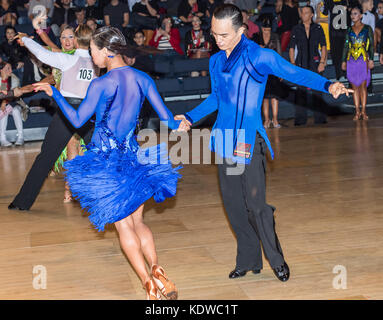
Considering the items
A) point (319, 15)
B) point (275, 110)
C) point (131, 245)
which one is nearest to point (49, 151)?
point (131, 245)

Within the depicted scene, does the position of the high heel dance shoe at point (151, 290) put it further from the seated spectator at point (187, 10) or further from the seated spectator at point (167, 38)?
the seated spectator at point (187, 10)

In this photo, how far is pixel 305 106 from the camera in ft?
34.3

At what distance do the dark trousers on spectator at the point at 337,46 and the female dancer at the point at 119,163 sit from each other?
8329 mm

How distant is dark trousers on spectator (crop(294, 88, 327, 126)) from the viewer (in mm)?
10023

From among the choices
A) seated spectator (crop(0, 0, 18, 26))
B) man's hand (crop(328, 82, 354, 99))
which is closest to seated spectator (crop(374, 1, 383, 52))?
seated spectator (crop(0, 0, 18, 26))

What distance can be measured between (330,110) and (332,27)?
1.60 metres

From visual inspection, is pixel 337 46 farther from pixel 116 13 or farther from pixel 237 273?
pixel 237 273

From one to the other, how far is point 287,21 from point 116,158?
8.51m

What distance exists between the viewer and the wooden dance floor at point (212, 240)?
12.1 feet

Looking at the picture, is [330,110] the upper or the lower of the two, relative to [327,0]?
lower

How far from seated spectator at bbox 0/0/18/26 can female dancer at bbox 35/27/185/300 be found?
8.76 metres

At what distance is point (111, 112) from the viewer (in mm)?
3367

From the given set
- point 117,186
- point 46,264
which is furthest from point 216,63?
point 46,264
